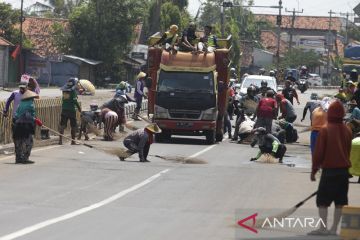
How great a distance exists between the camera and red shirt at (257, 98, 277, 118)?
87.7 ft

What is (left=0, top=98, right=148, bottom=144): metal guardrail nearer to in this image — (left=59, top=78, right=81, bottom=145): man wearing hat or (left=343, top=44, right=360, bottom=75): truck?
(left=59, top=78, right=81, bottom=145): man wearing hat

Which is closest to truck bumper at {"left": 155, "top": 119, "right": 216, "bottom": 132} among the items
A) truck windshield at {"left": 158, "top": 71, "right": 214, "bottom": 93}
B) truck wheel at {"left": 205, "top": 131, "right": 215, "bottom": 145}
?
truck wheel at {"left": 205, "top": 131, "right": 215, "bottom": 145}

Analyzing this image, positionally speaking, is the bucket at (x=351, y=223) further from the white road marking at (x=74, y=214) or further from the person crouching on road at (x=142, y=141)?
the person crouching on road at (x=142, y=141)

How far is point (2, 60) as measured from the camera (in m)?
73.2

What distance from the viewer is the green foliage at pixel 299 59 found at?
12056 cm

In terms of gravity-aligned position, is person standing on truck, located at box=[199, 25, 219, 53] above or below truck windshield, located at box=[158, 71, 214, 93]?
above

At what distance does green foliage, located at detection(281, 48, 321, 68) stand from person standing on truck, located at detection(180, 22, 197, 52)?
88.1 meters

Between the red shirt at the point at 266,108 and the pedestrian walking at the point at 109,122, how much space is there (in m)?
4.90

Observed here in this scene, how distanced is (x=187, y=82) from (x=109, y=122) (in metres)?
2.86

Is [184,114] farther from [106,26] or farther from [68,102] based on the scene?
[106,26]

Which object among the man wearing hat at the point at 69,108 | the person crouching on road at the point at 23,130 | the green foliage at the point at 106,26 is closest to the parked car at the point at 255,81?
the man wearing hat at the point at 69,108

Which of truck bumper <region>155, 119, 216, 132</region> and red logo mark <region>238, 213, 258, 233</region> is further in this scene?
truck bumper <region>155, 119, 216, 132</region>

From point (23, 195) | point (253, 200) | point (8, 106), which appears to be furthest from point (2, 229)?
point (8, 106)

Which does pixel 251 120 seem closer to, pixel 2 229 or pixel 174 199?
pixel 174 199
